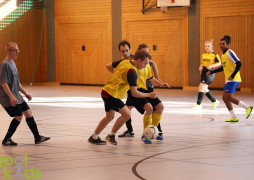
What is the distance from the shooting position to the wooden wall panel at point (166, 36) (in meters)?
17.7

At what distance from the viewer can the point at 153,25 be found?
59.8 feet

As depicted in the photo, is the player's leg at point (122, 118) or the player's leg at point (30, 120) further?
the player's leg at point (30, 120)

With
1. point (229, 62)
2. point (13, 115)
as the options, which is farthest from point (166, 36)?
point (13, 115)

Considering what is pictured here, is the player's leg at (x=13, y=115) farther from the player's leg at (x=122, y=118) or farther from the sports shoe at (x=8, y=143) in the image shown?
the player's leg at (x=122, y=118)

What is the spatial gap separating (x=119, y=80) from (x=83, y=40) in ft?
46.4

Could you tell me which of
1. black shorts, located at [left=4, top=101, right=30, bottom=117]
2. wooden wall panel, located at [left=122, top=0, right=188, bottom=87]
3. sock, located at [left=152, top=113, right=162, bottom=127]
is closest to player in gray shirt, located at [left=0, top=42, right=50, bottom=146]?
black shorts, located at [left=4, top=101, right=30, bottom=117]

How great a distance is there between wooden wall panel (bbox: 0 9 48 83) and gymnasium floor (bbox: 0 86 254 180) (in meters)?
10.5

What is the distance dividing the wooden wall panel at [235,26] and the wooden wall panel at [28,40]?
25.4 feet

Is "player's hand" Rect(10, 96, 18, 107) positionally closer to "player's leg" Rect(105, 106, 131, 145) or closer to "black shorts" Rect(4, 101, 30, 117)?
"black shorts" Rect(4, 101, 30, 117)

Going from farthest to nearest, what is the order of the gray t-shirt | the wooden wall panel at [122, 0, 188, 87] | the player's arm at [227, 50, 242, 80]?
the wooden wall panel at [122, 0, 188, 87]
the player's arm at [227, 50, 242, 80]
the gray t-shirt

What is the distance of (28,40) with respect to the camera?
20.6 metres

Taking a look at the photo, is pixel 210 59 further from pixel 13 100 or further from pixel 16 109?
pixel 13 100

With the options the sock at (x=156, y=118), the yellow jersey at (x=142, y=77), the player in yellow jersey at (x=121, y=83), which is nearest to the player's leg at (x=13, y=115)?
the player in yellow jersey at (x=121, y=83)

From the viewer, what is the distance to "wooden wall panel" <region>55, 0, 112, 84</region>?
1969 centimetres
